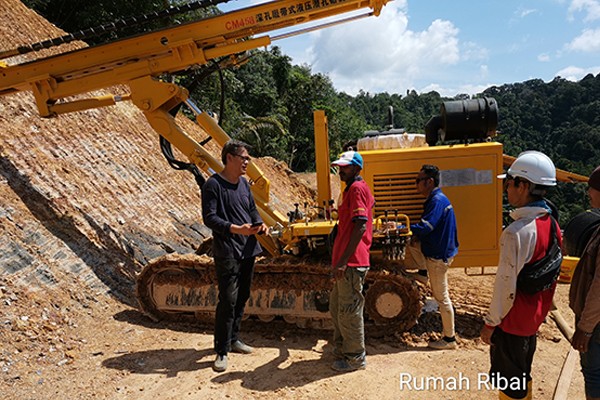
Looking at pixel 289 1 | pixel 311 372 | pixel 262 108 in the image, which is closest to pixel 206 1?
pixel 289 1

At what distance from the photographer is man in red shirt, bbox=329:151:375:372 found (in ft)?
12.9

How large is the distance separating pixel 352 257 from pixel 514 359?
1.56m

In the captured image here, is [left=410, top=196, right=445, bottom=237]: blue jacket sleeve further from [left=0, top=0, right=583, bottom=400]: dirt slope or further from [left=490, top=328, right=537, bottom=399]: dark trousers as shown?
[left=490, top=328, right=537, bottom=399]: dark trousers

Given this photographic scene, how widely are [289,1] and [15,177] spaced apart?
179 inches

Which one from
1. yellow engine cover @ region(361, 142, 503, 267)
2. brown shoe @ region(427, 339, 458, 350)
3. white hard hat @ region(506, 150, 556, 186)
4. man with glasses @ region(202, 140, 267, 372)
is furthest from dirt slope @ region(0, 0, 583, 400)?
white hard hat @ region(506, 150, 556, 186)

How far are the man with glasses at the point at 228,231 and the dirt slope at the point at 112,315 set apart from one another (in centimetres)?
42

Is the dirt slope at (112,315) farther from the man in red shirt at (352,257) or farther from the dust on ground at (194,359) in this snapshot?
the man in red shirt at (352,257)

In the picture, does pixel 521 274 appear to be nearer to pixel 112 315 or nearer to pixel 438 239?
pixel 438 239

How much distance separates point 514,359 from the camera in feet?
8.97

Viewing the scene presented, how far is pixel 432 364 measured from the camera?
14.4 feet

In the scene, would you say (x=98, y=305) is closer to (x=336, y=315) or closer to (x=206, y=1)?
(x=336, y=315)

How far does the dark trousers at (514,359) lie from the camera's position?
2719 mm

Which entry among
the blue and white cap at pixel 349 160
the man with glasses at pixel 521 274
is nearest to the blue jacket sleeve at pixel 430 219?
the blue and white cap at pixel 349 160

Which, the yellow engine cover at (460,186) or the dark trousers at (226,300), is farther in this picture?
the yellow engine cover at (460,186)
